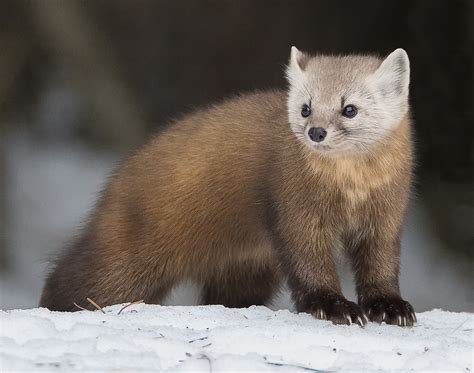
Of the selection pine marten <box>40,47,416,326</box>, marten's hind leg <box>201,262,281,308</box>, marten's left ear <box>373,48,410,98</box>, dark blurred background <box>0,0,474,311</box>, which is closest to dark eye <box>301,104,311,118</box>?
pine marten <box>40,47,416,326</box>

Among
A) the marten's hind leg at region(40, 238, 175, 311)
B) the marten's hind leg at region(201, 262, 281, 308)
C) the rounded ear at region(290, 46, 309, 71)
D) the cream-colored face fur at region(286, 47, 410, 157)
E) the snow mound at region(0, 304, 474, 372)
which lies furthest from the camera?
the marten's hind leg at region(201, 262, 281, 308)

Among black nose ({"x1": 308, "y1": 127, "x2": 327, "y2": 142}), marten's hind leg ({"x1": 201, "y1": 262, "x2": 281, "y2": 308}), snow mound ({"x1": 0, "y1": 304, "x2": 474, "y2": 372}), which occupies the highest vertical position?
black nose ({"x1": 308, "y1": 127, "x2": 327, "y2": 142})

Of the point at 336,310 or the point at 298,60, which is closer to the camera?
the point at 336,310

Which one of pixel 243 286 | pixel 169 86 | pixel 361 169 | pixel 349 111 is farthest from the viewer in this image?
pixel 169 86

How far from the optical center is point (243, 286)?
22.9 ft

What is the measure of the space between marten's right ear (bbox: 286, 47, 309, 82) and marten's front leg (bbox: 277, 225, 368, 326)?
0.83 metres

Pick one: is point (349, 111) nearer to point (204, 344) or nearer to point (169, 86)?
point (204, 344)

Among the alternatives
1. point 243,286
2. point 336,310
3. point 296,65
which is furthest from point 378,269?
point 243,286

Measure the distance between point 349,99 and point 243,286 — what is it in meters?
1.82

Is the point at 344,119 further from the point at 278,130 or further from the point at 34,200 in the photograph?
the point at 34,200

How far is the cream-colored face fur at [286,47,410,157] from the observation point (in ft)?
18.0

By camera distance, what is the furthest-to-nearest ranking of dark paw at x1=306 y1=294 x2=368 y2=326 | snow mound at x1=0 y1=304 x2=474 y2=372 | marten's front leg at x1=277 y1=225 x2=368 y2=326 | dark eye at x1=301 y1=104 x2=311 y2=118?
marten's front leg at x1=277 y1=225 x2=368 y2=326
dark eye at x1=301 y1=104 x2=311 y2=118
dark paw at x1=306 y1=294 x2=368 y2=326
snow mound at x1=0 y1=304 x2=474 y2=372

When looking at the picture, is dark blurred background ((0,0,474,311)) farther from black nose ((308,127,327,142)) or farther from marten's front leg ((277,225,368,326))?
black nose ((308,127,327,142))

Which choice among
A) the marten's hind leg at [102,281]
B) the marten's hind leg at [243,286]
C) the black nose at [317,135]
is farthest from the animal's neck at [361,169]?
the marten's hind leg at [102,281]
